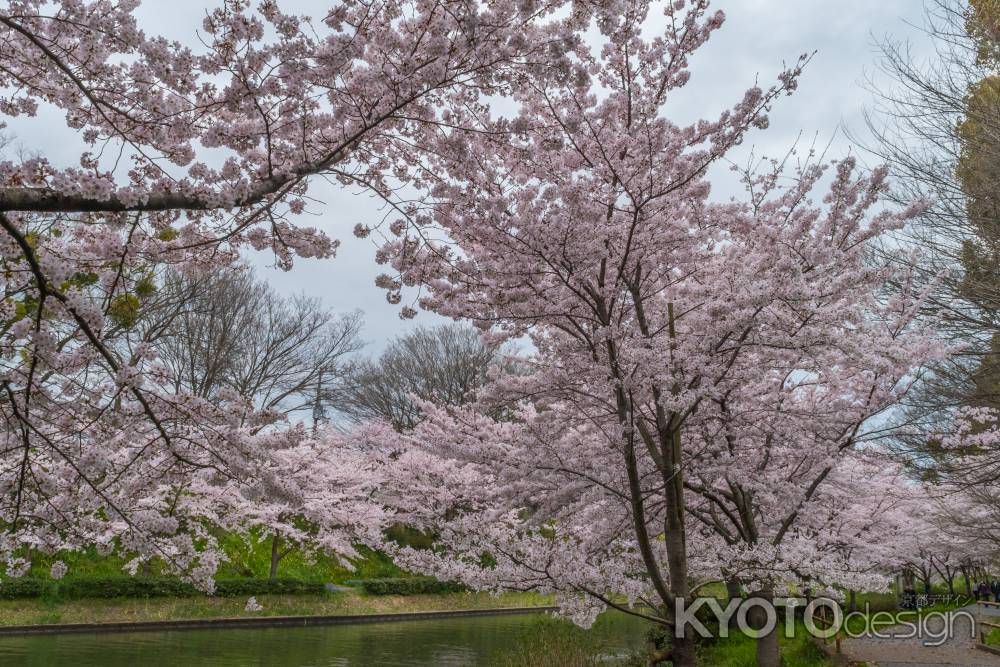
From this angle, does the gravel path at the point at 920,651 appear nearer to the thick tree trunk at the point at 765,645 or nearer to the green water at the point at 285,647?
the thick tree trunk at the point at 765,645

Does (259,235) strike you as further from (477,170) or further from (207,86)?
(477,170)

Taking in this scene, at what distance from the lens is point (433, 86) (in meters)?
4.50

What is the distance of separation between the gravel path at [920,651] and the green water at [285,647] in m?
4.64

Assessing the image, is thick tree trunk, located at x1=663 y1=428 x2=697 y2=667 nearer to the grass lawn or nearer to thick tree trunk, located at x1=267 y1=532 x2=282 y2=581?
the grass lawn

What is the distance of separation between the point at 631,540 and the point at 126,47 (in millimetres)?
8250

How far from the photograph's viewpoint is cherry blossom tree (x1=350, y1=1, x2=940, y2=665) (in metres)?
6.67

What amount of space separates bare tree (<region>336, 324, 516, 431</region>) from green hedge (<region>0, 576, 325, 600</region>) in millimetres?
14440

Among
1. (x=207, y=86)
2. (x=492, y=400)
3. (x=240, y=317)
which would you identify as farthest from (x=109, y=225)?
(x=240, y=317)

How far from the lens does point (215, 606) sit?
18.8 m

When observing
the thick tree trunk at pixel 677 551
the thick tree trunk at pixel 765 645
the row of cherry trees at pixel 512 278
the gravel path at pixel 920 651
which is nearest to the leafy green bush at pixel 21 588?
the row of cherry trees at pixel 512 278

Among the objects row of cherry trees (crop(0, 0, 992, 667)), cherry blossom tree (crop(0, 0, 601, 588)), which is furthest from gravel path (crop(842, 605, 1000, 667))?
cherry blossom tree (crop(0, 0, 601, 588))

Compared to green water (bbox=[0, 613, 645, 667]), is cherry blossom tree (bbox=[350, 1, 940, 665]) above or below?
above

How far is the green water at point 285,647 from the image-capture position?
12.4m

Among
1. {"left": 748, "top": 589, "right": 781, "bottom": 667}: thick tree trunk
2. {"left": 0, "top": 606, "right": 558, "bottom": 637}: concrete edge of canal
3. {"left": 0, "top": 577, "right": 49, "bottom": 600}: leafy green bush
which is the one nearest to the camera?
{"left": 748, "top": 589, "right": 781, "bottom": 667}: thick tree trunk
